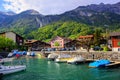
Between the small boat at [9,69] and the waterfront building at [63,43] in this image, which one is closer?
the small boat at [9,69]

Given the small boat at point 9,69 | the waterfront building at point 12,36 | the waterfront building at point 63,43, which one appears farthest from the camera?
the waterfront building at point 63,43

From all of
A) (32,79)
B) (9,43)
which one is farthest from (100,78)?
(9,43)

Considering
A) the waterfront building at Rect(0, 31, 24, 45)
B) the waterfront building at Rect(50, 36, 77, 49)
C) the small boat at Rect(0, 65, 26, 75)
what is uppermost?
the waterfront building at Rect(0, 31, 24, 45)

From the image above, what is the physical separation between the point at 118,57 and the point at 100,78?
24.6m

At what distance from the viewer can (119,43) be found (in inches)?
3100

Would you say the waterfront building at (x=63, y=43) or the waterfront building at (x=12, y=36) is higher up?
the waterfront building at (x=12, y=36)

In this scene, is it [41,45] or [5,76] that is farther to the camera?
[41,45]

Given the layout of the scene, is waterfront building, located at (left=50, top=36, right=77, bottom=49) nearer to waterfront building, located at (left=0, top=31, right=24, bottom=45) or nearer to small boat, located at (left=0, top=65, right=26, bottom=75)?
waterfront building, located at (left=0, top=31, right=24, bottom=45)

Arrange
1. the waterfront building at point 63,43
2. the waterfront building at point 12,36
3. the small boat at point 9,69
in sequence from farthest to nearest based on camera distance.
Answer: the waterfront building at point 63,43
the waterfront building at point 12,36
the small boat at point 9,69

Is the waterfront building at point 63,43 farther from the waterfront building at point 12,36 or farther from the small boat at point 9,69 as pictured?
the small boat at point 9,69

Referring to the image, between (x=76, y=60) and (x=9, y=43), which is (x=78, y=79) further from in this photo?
(x=9, y=43)

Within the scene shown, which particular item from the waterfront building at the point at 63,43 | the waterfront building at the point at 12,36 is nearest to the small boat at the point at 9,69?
the waterfront building at the point at 12,36

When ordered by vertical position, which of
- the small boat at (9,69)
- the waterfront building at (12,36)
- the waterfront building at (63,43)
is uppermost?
the waterfront building at (12,36)

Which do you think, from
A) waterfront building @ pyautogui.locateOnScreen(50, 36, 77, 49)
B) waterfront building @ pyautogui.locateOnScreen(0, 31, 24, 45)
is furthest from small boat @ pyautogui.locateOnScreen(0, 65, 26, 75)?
waterfront building @ pyautogui.locateOnScreen(50, 36, 77, 49)
